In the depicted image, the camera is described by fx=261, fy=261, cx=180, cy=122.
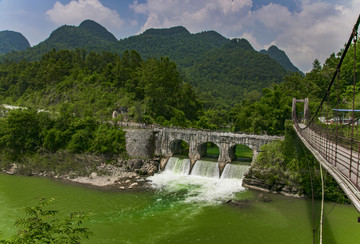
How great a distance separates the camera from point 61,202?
1895 centimetres

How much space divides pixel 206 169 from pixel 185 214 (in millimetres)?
8524

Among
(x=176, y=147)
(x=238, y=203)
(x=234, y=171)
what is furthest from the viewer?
(x=176, y=147)

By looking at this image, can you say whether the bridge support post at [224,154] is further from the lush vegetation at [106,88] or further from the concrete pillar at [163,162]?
the lush vegetation at [106,88]

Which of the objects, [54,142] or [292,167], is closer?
[292,167]

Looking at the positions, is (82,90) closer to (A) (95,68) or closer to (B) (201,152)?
(A) (95,68)

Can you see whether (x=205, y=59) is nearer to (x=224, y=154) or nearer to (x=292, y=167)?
(x=224, y=154)

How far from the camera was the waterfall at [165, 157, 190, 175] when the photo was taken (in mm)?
25906

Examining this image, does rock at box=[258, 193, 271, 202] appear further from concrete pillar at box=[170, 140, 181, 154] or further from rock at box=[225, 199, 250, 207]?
concrete pillar at box=[170, 140, 181, 154]

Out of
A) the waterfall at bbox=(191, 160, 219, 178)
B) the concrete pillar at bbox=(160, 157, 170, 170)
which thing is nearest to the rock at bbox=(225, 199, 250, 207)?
the waterfall at bbox=(191, 160, 219, 178)

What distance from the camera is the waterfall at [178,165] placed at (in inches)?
1020

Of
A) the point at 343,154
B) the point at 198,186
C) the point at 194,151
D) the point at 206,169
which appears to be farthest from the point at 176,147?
the point at 343,154

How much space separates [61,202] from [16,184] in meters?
7.04

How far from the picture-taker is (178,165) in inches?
1041

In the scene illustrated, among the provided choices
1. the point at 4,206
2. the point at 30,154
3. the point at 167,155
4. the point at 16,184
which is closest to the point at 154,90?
the point at 167,155
